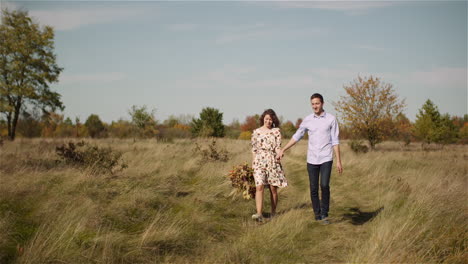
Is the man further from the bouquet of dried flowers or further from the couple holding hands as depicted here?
the bouquet of dried flowers

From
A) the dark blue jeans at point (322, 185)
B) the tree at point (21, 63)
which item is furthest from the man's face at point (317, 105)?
the tree at point (21, 63)

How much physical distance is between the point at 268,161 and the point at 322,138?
1052 millimetres

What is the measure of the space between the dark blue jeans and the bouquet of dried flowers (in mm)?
1378

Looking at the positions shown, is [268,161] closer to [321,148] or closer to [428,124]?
[321,148]

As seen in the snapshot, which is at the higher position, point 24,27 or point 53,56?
point 24,27

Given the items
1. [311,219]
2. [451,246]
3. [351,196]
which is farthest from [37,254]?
[351,196]

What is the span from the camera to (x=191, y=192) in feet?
24.3

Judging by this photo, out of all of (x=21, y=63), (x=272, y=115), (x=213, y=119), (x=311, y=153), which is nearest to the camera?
(x=311, y=153)

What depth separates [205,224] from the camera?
5.02 m

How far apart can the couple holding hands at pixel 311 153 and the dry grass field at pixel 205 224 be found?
1.58ft

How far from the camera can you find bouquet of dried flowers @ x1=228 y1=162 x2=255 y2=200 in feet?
21.0

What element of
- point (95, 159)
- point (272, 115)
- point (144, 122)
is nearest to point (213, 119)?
point (144, 122)

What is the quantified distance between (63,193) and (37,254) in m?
2.84

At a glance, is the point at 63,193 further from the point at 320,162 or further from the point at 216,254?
the point at 320,162
